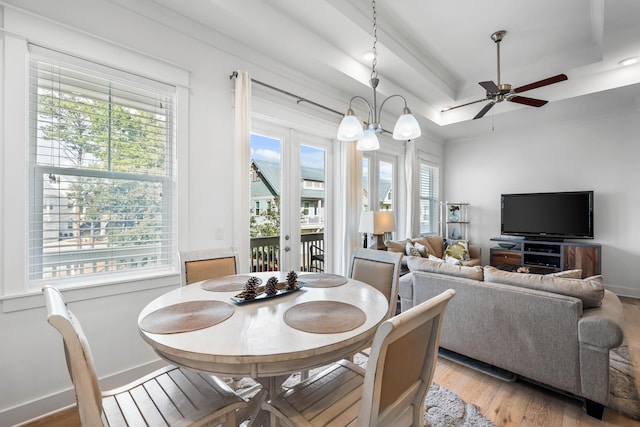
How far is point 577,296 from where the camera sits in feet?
5.97

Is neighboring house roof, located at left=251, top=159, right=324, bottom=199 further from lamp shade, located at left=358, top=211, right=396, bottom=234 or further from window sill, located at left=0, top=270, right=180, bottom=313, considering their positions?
window sill, located at left=0, top=270, right=180, bottom=313

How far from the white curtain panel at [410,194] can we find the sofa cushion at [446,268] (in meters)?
2.42

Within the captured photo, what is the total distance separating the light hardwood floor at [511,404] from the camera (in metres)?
1.74

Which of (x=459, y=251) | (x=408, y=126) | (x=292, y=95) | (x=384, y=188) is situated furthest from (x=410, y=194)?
(x=408, y=126)

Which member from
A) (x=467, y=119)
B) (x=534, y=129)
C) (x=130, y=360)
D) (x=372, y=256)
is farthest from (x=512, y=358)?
(x=534, y=129)

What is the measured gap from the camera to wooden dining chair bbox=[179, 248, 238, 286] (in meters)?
1.95

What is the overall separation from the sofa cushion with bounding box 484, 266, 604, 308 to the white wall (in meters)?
3.65

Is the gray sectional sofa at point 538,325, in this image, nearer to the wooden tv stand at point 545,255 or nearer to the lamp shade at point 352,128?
the lamp shade at point 352,128

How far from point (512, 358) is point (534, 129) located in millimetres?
4675

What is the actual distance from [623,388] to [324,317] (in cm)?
232

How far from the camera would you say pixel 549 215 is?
4824mm

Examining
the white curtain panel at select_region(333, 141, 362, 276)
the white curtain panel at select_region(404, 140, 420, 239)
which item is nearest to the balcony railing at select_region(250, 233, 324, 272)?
the white curtain panel at select_region(333, 141, 362, 276)

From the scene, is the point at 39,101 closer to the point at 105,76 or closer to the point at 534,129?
the point at 105,76

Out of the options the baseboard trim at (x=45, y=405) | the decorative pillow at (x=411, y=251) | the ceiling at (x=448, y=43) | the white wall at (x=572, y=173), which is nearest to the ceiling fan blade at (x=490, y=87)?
the ceiling at (x=448, y=43)
